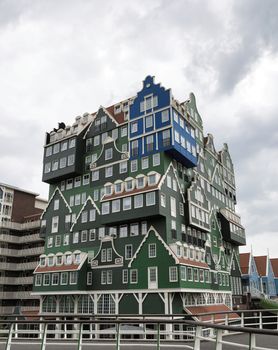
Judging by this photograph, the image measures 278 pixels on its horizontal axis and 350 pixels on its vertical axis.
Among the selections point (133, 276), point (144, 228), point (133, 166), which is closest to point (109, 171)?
point (133, 166)

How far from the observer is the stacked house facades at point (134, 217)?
141 feet

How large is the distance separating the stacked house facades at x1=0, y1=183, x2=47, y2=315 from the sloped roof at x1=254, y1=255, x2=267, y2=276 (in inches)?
1853

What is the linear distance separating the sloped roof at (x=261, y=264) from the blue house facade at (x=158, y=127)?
4129cm

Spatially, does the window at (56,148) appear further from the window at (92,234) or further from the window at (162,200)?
the window at (162,200)

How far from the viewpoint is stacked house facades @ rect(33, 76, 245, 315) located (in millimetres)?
42938

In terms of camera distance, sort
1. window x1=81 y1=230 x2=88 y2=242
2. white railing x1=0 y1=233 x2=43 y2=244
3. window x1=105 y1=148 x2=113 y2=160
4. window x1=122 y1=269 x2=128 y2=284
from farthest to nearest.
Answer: white railing x1=0 y1=233 x2=43 y2=244 < window x1=105 y1=148 x2=113 y2=160 < window x1=81 y1=230 x2=88 y2=242 < window x1=122 y1=269 x2=128 y2=284

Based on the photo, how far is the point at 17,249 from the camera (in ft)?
231

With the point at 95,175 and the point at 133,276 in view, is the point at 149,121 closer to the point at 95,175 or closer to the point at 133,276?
the point at 95,175

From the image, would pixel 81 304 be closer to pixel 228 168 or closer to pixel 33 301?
pixel 33 301

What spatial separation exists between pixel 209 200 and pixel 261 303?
835 inches

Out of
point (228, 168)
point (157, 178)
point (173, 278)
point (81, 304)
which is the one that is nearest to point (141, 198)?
point (157, 178)

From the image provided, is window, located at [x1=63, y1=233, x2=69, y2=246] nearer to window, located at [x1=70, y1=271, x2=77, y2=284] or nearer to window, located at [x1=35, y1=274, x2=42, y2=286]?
window, located at [x1=35, y1=274, x2=42, y2=286]

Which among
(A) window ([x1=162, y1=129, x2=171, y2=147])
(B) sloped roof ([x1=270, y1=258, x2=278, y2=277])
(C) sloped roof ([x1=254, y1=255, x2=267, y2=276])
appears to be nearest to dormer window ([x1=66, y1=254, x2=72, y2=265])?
(A) window ([x1=162, y1=129, x2=171, y2=147])

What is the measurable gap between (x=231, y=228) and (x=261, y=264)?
27.8 metres
